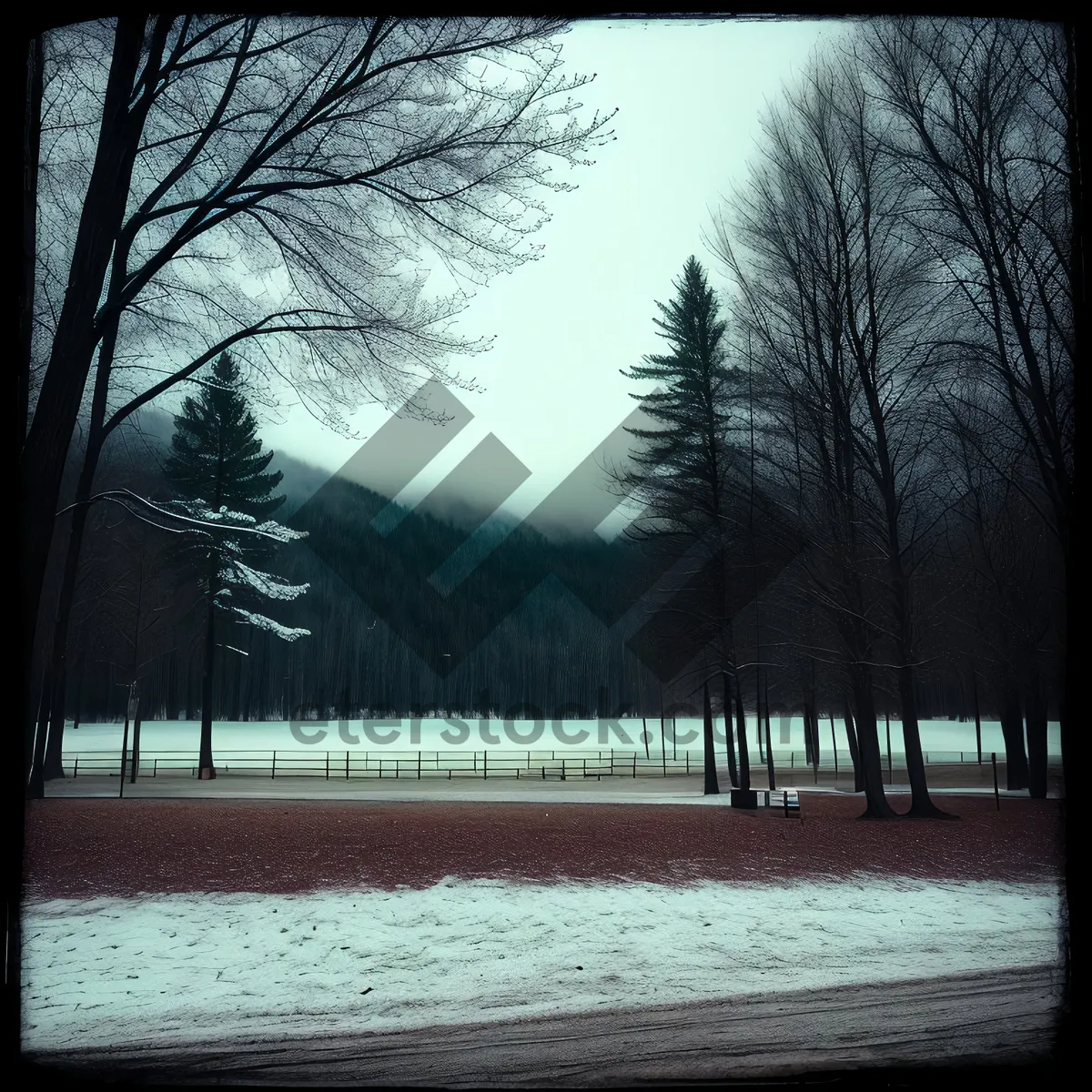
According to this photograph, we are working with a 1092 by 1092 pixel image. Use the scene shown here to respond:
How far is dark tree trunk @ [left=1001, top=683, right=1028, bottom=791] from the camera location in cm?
1623

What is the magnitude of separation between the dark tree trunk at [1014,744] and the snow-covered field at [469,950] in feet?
29.7

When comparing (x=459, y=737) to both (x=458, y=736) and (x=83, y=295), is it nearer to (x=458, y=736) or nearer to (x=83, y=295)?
(x=458, y=736)

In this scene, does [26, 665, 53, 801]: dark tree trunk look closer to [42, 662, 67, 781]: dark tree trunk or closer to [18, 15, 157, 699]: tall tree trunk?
[42, 662, 67, 781]: dark tree trunk

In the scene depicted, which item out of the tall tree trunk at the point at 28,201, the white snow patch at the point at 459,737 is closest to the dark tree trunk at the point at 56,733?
the white snow patch at the point at 459,737

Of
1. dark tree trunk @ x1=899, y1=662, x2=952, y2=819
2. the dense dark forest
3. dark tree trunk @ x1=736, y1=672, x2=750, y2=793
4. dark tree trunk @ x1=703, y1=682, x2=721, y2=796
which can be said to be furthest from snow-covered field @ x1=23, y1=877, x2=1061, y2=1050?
the dense dark forest

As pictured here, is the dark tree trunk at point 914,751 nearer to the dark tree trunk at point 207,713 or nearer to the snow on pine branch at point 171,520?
the snow on pine branch at point 171,520

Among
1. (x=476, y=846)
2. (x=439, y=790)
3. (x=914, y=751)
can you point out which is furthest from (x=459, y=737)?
(x=476, y=846)

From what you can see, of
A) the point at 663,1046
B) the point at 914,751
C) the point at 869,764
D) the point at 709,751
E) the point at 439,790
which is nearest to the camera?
the point at 663,1046

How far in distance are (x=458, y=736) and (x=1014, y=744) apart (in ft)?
125

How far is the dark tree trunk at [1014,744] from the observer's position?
53.3 ft

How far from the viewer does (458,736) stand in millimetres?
50438

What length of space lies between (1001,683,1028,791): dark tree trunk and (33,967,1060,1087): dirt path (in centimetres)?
1252

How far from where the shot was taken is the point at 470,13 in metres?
2.95

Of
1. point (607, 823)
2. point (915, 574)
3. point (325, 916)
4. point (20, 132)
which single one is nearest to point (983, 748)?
point (915, 574)
